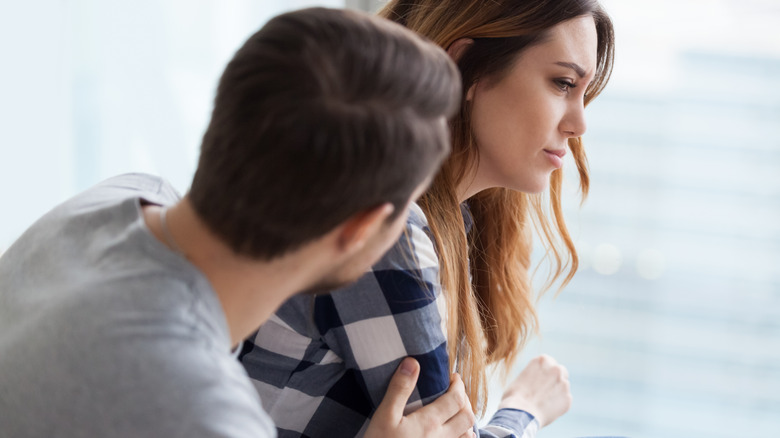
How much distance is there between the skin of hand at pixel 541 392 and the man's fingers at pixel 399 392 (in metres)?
0.40

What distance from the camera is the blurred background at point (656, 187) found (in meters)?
1.73

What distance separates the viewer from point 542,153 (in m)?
1.21

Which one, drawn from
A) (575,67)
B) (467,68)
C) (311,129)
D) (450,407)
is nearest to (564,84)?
(575,67)

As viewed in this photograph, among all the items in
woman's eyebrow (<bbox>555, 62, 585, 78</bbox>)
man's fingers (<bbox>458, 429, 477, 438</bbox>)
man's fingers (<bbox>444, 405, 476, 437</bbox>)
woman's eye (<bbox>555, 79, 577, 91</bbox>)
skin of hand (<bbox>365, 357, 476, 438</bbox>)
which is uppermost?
woman's eyebrow (<bbox>555, 62, 585, 78</bbox>)

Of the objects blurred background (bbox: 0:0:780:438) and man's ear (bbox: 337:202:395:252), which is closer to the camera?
man's ear (bbox: 337:202:395:252)

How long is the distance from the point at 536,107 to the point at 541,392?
51cm

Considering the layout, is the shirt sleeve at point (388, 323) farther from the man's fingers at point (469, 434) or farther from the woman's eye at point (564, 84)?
the woman's eye at point (564, 84)

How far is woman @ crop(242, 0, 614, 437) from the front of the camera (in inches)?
37.9

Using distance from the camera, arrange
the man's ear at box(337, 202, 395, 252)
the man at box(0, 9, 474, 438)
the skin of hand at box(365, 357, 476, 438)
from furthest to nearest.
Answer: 1. the skin of hand at box(365, 357, 476, 438)
2. the man's ear at box(337, 202, 395, 252)
3. the man at box(0, 9, 474, 438)

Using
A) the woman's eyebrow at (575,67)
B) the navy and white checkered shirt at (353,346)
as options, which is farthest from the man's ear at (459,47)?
the navy and white checkered shirt at (353,346)

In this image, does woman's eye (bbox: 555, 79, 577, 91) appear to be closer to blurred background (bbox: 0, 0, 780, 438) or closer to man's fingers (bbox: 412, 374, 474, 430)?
man's fingers (bbox: 412, 374, 474, 430)

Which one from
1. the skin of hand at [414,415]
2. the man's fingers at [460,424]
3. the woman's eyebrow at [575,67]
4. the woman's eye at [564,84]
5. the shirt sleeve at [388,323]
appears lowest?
the man's fingers at [460,424]

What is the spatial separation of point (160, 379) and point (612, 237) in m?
1.82

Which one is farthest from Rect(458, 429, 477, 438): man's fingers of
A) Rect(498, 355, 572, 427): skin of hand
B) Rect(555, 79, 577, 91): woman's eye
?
Rect(555, 79, 577, 91): woman's eye
